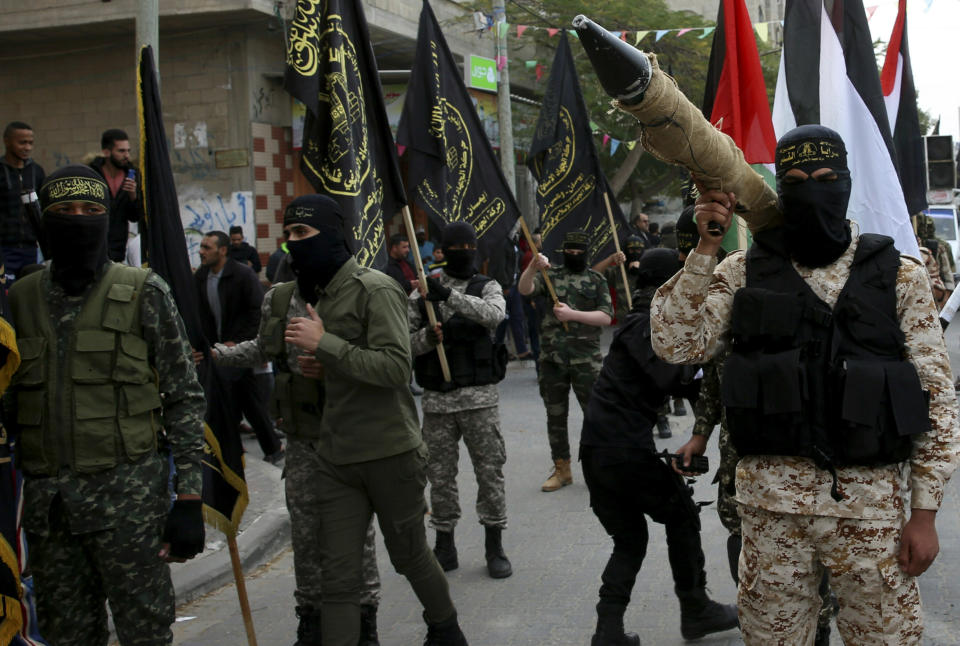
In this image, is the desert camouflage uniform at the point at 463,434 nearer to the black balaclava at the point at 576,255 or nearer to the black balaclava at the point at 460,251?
the black balaclava at the point at 460,251

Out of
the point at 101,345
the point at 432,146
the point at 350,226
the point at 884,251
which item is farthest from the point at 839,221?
the point at 432,146

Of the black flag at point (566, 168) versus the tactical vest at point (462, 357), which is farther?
the black flag at point (566, 168)

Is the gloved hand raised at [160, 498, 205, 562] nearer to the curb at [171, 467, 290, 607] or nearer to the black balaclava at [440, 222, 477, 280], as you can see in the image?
the curb at [171, 467, 290, 607]

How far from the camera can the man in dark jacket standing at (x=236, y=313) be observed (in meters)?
8.43

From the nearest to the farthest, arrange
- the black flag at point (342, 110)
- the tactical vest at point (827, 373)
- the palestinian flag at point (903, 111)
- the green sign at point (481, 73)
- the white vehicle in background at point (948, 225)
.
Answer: the tactical vest at point (827, 373) → the black flag at point (342, 110) → the palestinian flag at point (903, 111) → the green sign at point (481, 73) → the white vehicle in background at point (948, 225)

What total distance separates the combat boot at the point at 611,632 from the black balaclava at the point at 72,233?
8.23 feet

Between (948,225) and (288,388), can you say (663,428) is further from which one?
(948,225)

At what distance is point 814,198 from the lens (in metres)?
3.00

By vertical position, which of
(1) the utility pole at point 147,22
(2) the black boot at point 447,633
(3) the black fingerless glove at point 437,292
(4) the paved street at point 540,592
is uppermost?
(1) the utility pole at point 147,22

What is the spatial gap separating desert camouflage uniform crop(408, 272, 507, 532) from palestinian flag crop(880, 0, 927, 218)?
10.0 feet

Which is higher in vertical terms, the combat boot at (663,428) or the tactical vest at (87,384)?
the tactical vest at (87,384)

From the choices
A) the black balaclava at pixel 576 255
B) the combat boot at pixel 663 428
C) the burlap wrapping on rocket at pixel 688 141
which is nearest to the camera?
the burlap wrapping on rocket at pixel 688 141

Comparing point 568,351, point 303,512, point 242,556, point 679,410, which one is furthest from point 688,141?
point 679,410

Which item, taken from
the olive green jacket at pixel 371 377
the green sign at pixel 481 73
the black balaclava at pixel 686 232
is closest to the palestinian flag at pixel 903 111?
the black balaclava at pixel 686 232
